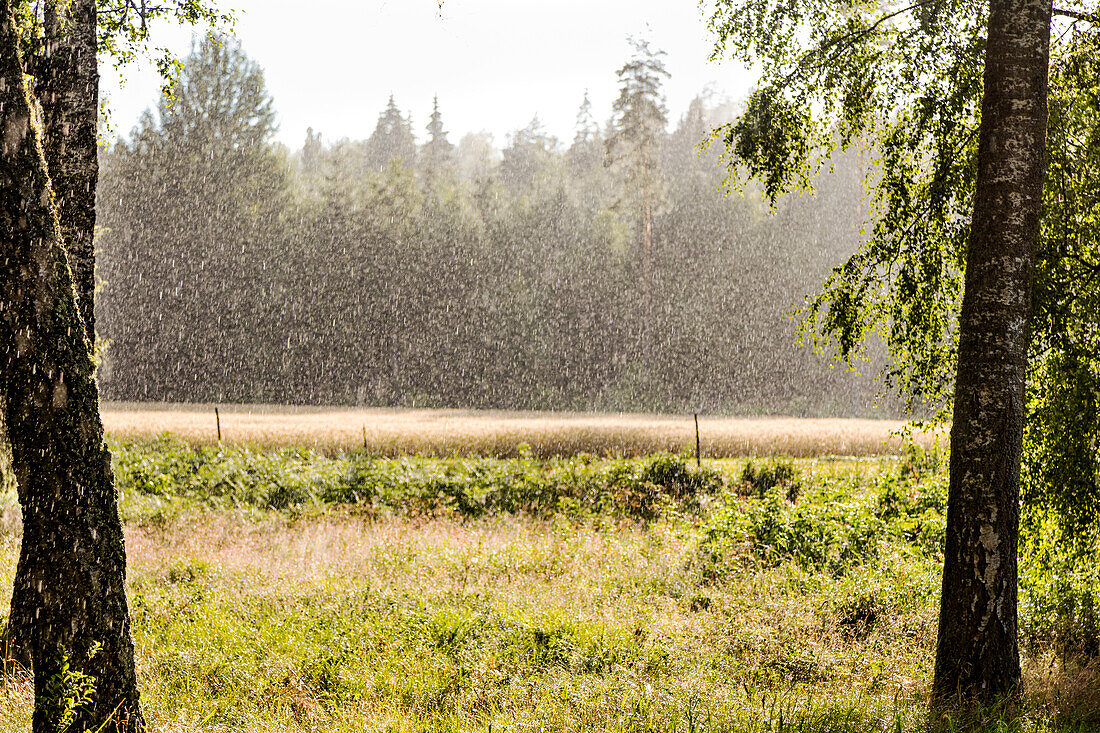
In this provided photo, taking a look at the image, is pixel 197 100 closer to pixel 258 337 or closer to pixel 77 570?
pixel 258 337

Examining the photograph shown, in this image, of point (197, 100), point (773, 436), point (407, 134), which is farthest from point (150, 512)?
point (407, 134)

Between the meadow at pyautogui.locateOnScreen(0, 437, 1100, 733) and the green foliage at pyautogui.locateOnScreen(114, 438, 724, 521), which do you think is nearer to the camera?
the meadow at pyautogui.locateOnScreen(0, 437, 1100, 733)

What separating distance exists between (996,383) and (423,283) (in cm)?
4294

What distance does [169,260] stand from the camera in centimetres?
4512

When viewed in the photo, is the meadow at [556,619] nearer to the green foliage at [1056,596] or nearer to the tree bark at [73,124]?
the green foliage at [1056,596]

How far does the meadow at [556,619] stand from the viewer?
5.64 meters

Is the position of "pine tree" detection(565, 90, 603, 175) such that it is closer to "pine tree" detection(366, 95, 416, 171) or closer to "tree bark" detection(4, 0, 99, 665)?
"pine tree" detection(366, 95, 416, 171)

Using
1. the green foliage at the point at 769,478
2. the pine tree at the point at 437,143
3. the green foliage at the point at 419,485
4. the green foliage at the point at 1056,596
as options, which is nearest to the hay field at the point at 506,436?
the green foliage at the point at 419,485

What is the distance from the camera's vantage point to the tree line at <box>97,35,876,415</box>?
44969 mm

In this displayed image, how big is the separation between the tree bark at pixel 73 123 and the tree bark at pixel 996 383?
23.2 feet

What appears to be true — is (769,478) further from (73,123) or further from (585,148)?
(585,148)

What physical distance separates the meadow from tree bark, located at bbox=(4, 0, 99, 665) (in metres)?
3.21

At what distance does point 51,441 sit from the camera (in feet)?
15.4

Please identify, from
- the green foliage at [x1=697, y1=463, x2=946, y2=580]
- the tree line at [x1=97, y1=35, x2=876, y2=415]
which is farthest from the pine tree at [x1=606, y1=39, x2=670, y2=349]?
the green foliage at [x1=697, y1=463, x2=946, y2=580]
